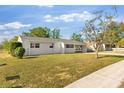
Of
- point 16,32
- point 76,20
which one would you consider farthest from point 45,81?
point 16,32

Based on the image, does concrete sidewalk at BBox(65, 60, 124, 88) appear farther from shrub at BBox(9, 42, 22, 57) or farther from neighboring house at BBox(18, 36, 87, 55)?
neighboring house at BBox(18, 36, 87, 55)

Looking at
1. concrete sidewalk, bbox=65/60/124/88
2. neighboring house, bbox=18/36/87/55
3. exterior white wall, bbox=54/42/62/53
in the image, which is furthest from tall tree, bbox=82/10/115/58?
exterior white wall, bbox=54/42/62/53

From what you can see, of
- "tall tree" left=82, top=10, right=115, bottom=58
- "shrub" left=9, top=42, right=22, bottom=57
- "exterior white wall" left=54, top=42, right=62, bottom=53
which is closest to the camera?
"tall tree" left=82, top=10, right=115, bottom=58

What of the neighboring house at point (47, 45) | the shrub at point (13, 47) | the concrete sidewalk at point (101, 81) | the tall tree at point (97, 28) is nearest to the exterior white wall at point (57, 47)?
the neighboring house at point (47, 45)

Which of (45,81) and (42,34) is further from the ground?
(42,34)

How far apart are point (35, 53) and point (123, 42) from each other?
44.3 ft

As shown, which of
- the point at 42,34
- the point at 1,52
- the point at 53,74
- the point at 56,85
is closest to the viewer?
the point at 56,85

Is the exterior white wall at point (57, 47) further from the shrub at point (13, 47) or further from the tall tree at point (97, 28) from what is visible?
the tall tree at point (97, 28)

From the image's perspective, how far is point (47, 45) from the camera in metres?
27.6

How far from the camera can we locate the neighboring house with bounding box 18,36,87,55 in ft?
80.1

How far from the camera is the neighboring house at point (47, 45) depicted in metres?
24.4
